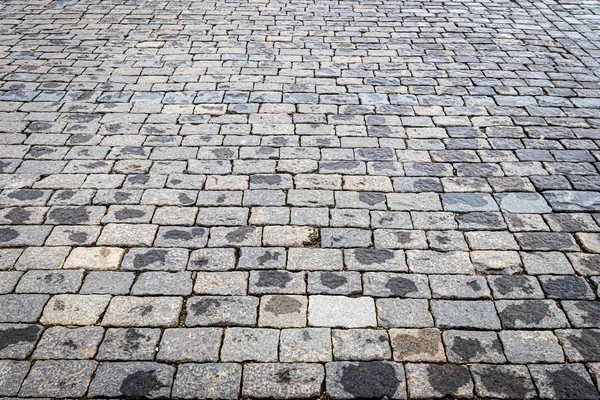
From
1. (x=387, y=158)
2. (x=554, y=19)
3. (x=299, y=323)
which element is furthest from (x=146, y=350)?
(x=554, y=19)

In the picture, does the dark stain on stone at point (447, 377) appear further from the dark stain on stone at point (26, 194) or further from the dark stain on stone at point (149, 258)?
the dark stain on stone at point (26, 194)

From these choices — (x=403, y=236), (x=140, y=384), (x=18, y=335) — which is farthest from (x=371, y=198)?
(x=18, y=335)

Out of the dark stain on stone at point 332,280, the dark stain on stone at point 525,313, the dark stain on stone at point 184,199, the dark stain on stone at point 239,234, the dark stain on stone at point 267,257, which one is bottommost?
the dark stain on stone at point 525,313

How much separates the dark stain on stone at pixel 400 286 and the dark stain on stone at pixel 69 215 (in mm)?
2491

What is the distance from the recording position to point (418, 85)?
641cm

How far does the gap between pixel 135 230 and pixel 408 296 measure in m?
2.18

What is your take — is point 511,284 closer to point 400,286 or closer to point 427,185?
point 400,286

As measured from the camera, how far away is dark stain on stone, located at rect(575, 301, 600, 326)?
11.0ft

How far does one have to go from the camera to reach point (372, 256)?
3.85m

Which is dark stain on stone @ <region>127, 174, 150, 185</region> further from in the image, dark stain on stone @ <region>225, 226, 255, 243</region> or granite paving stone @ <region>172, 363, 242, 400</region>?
granite paving stone @ <region>172, 363, 242, 400</region>

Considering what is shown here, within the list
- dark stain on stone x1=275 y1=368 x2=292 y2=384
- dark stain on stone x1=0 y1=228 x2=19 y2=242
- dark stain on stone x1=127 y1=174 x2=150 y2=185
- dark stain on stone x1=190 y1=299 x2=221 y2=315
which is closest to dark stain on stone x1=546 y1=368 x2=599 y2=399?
dark stain on stone x1=275 y1=368 x2=292 y2=384

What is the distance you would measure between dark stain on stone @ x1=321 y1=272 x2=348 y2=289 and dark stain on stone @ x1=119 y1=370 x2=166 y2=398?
1.27 metres

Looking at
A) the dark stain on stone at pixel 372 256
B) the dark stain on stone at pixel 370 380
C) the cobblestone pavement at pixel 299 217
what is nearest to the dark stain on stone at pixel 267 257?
the cobblestone pavement at pixel 299 217

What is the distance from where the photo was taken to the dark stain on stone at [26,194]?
443 centimetres
